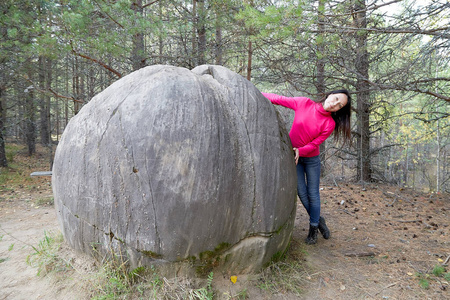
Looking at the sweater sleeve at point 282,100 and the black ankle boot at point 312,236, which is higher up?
the sweater sleeve at point 282,100

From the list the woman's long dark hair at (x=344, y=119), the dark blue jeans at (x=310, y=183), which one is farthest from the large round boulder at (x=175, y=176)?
the woman's long dark hair at (x=344, y=119)

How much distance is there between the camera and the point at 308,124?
3271mm

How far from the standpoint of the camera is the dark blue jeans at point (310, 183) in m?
3.52

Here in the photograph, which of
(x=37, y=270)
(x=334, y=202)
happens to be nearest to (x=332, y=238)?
(x=334, y=202)

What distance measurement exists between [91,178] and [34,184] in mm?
7196

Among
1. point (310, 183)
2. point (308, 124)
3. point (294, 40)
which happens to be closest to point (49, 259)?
point (310, 183)

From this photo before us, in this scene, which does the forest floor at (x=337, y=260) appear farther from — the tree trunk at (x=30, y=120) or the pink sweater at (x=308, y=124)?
the tree trunk at (x=30, y=120)

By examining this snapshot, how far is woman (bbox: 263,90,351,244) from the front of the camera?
10.5ft

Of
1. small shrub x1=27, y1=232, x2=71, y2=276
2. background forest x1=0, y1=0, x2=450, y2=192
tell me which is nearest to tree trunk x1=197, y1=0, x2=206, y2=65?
background forest x1=0, y1=0, x2=450, y2=192

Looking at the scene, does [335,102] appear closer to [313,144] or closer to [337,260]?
[313,144]

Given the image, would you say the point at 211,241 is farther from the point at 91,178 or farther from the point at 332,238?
the point at 332,238

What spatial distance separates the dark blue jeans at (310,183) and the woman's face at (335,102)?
691 millimetres

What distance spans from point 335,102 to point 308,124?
39cm

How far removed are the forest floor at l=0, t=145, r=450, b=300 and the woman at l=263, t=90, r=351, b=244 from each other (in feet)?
2.77
